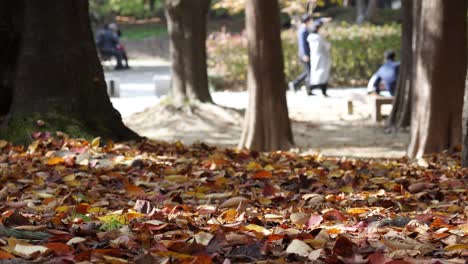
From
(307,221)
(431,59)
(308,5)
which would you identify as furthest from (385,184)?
(308,5)

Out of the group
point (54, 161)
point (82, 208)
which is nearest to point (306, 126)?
point (54, 161)

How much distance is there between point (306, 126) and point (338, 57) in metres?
10.1

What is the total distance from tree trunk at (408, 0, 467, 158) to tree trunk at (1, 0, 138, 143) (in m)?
3.09

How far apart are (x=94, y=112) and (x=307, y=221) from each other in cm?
514

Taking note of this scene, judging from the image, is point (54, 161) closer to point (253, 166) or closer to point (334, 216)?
point (253, 166)

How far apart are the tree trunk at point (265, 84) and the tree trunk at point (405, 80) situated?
11.0 feet

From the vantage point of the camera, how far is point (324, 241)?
4.27 m

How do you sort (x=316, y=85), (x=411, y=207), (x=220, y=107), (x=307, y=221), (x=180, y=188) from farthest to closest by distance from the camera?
(x=316, y=85) → (x=220, y=107) → (x=180, y=188) → (x=411, y=207) → (x=307, y=221)

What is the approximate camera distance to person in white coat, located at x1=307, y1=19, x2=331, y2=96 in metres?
21.7

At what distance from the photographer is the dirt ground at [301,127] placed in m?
14.8

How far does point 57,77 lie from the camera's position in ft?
32.2

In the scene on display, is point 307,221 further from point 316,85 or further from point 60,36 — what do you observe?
point 316,85

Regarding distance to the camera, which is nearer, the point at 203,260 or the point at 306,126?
the point at 203,260

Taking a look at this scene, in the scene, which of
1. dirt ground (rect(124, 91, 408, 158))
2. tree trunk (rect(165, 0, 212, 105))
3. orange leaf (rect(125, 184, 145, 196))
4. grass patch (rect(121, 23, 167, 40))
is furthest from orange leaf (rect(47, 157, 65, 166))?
grass patch (rect(121, 23, 167, 40))
